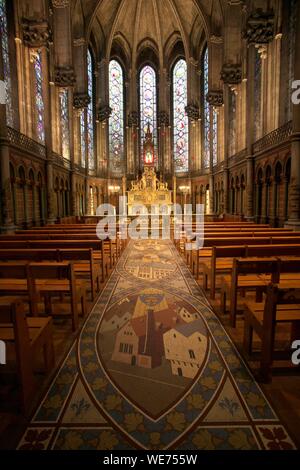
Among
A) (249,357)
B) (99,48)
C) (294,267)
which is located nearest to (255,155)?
(294,267)

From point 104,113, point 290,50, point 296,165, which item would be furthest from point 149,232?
point 104,113

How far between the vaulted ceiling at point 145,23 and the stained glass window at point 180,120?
2.55 m

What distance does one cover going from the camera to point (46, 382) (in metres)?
3.11

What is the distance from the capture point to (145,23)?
97.0ft

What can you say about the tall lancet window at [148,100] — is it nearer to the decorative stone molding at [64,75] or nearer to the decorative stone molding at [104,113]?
the decorative stone molding at [104,113]

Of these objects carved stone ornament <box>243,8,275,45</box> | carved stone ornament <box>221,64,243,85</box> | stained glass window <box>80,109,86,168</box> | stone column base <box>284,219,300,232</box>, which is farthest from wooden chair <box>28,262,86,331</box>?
stained glass window <box>80,109,86,168</box>

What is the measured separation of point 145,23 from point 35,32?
21337 millimetres

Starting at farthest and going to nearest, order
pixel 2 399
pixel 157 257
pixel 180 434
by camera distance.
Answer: pixel 157 257 → pixel 2 399 → pixel 180 434

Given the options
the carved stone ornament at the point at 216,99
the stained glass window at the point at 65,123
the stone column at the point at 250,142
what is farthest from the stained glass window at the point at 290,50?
the stained glass window at the point at 65,123

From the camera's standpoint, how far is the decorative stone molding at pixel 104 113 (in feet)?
90.4

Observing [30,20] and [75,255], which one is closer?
[75,255]

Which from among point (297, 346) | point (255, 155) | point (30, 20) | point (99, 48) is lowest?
point (297, 346)
